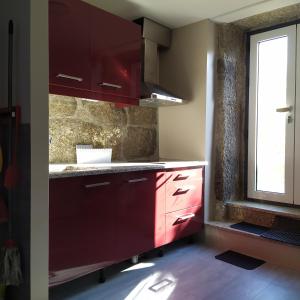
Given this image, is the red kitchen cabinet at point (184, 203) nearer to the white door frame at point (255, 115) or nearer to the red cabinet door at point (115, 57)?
the white door frame at point (255, 115)

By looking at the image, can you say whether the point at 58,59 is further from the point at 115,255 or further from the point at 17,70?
the point at 115,255

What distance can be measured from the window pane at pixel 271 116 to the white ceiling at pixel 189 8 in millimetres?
452

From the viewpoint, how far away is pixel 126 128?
286 cm

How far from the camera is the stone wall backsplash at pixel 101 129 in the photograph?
233 centimetres

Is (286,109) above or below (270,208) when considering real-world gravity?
above

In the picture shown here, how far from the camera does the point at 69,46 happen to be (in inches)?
77.2

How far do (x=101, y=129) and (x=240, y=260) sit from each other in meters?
1.61

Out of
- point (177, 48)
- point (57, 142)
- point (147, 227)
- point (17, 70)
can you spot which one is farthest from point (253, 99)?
point (17, 70)

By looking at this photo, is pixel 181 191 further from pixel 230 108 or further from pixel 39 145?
pixel 39 145

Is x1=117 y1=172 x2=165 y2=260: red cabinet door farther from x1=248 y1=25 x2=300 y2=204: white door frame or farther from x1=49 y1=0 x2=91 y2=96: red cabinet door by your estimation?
x1=248 y1=25 x2=300 y2=204: white door frame

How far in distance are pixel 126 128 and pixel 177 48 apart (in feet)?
3.20

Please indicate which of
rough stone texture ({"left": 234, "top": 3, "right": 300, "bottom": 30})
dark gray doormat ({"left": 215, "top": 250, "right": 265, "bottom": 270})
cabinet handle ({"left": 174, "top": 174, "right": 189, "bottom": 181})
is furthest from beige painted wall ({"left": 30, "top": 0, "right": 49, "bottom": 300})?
rough stone texture ({"left": 234, "top": 3, "right": 300, "bottom": 30})

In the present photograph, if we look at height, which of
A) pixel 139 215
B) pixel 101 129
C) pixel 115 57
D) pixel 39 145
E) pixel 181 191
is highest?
pixel 115 57

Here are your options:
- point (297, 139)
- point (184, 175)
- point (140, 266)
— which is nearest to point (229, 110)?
point (297, 139)
